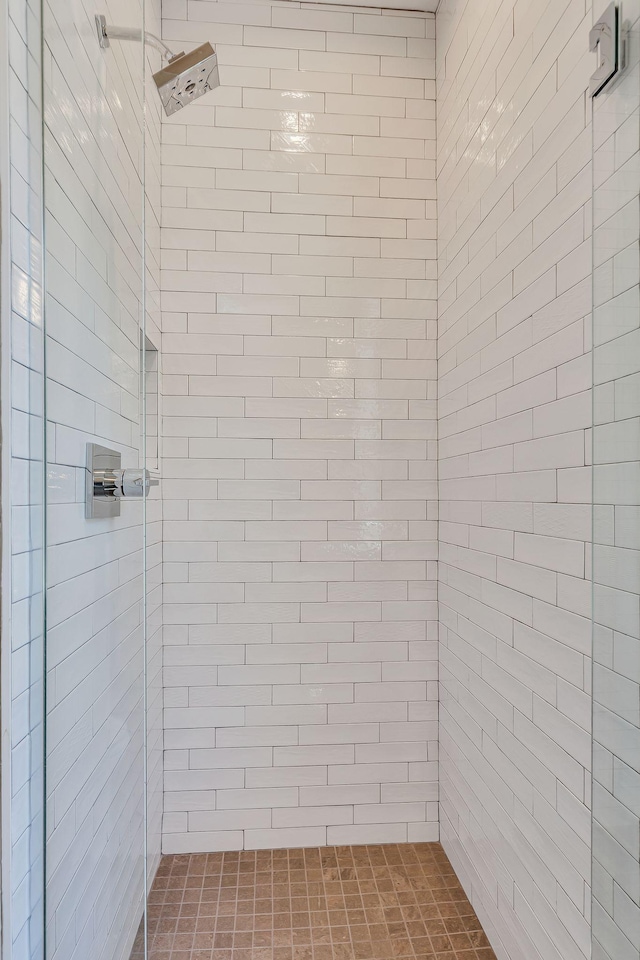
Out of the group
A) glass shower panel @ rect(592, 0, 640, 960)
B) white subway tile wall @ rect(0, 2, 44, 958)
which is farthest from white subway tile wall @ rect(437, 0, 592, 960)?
white subway tile wall @ rect(0, 2, 44, 958)

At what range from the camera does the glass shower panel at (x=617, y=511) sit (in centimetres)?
60

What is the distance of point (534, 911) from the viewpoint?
1.36m

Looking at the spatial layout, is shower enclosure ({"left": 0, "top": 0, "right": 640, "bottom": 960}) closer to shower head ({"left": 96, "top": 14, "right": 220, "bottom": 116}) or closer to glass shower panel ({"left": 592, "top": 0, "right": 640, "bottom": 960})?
glass shower panel ({"left": 592, "top": 0, "right": 640, "bottom": 960})

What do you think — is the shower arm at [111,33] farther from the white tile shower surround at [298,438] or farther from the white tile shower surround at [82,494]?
the white tile shower surround at [298,438]

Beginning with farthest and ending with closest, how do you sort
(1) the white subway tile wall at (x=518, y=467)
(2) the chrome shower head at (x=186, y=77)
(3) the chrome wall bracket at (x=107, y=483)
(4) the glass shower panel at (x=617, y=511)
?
(2) the chrome shower head at (x=186, y=77)
(1) the white subway tile wall at (x=518, y=467)
(3) the chrome wall bracket at (x=107, y=483)
(4) the glass shower panel at (x=617, y=511)

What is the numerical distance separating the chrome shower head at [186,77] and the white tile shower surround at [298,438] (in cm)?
69

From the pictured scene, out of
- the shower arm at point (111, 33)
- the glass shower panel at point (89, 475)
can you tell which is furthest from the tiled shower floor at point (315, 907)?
the shower arm at point (111, 33)

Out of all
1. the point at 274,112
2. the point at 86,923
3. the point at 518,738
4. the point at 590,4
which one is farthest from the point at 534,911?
the point at 274,112

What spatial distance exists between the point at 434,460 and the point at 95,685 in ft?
5.19

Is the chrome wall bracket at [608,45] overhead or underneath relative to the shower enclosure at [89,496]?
overhead

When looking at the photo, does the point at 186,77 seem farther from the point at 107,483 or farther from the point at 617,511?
the point at 617,511

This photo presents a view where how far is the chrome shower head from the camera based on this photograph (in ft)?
4.31

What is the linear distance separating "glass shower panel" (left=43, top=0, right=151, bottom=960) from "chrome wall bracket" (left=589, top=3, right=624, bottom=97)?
664 millimetres

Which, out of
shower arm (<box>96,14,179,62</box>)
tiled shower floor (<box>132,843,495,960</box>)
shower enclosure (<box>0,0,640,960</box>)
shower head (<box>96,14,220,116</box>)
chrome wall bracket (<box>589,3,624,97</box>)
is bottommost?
tiled shower floor (<box>132,843,495,960</box>)
